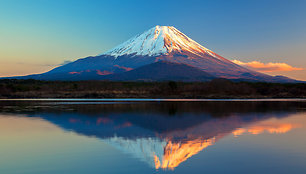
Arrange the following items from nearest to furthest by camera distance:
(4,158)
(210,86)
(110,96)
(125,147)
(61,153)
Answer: (4,158), (61,153), (125,147), (110,96), (210,86)

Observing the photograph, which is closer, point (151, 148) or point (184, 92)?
point (151, 148)

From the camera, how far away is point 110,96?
5828 centimetres

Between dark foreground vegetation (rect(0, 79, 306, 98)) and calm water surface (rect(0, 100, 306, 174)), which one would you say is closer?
calm water surface (rect(0, 100, 306, 174))

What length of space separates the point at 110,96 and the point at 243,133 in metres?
44.9

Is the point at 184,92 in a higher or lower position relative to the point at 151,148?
higher

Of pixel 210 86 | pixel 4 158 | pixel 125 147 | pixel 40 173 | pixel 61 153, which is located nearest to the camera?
pixel 40 173

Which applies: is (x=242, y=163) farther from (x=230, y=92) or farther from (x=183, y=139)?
(x=230, y=92)

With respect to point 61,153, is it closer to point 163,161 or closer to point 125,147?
point 125,147

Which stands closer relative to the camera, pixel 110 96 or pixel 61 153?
pixel 61 153

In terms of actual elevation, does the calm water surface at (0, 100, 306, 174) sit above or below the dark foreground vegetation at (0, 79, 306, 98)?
below

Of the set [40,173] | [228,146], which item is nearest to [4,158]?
[40,173]

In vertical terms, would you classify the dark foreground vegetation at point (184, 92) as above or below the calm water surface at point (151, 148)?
above

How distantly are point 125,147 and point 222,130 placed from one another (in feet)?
20.0

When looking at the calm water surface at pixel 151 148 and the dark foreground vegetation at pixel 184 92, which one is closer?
the calm water surface at pixel 151 148
